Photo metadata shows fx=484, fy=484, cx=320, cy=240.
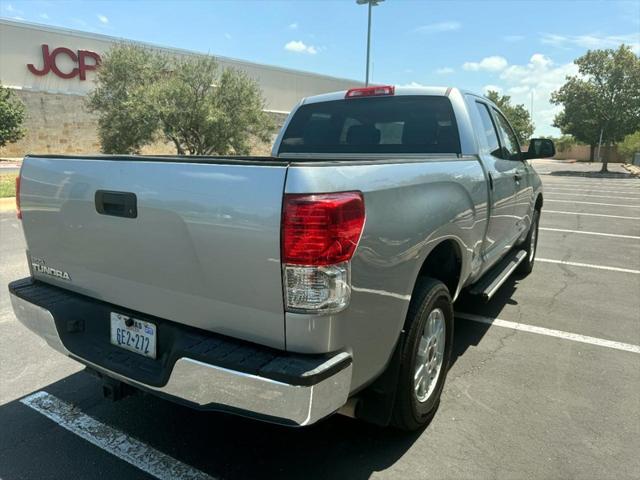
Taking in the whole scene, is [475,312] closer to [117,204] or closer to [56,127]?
[117,204]

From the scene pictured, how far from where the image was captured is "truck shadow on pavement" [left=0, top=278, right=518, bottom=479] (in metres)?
2.48

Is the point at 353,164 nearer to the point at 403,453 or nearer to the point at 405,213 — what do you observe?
the point at 405,213

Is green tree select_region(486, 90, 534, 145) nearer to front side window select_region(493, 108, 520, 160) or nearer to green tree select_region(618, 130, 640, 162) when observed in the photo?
green tree select_region(618, 130, 640, 162)

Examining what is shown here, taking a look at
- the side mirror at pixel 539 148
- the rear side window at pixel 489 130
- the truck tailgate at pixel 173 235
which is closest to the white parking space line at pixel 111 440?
the truck tailgate at pixel 173 235

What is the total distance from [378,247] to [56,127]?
38.9m

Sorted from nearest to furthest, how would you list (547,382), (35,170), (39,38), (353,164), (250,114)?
(353,164) → (35,170) → (547,382) → (250,114) → (39,38)

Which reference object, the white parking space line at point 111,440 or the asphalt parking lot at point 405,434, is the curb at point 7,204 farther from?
the white parking space line at point 111,440

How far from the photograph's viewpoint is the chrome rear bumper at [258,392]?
5.93 ft

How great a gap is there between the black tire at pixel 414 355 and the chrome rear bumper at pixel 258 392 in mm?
555

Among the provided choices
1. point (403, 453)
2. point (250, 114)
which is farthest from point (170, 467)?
point (250, 114)

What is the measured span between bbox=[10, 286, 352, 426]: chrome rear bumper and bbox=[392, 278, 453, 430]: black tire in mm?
555

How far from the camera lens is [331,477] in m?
2.44

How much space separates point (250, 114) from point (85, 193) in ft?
72.1

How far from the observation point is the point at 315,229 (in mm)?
1804
